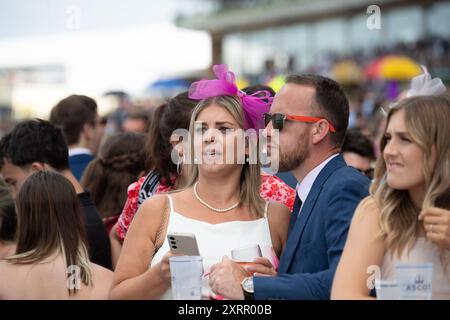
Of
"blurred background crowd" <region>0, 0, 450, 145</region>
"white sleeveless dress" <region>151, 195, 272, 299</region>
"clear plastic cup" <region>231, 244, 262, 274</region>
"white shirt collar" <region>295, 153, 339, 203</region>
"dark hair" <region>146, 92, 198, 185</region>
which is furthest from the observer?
"blurred background crowd" <region>0, 0, 450, 145</region>

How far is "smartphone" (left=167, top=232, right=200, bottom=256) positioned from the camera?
9.79 feet

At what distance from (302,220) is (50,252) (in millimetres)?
1289

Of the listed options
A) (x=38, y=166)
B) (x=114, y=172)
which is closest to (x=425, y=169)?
(x=38, y=166)

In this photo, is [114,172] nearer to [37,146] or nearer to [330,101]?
[37,146]

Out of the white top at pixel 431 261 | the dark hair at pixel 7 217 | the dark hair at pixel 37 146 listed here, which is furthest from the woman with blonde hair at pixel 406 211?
the dark hair at pixel 37 146

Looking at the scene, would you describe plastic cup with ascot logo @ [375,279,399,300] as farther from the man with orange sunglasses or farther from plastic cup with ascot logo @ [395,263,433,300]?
the man with orange sunglasses

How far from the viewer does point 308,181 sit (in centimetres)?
354

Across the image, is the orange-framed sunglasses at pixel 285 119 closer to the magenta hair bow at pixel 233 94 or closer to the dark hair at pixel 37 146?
→ the magenta hair bow at pixel 233 94

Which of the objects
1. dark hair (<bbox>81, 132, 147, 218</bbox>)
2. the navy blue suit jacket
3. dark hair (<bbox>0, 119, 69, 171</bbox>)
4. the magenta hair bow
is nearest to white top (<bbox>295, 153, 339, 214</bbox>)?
the magenta hair bow

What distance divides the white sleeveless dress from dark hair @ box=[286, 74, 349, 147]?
1.88 feet

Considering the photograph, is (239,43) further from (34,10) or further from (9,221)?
(9,221)

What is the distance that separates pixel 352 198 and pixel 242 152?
661mm

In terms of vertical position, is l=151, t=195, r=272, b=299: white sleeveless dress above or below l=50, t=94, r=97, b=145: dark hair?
below

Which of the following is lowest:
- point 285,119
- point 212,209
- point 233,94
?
point 212,209
